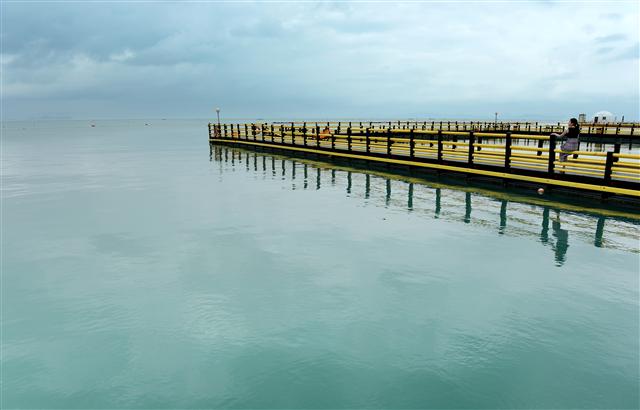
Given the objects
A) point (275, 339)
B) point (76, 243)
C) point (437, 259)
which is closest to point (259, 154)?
point (76, 243)

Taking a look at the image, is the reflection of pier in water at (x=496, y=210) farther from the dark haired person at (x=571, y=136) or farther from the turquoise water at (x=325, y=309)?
the dark haired person at (x=571, y=136)

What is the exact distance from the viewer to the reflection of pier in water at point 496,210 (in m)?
11.7

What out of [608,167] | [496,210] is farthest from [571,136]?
[496,210]

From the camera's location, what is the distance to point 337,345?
621 centimetres

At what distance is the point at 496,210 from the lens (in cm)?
1494

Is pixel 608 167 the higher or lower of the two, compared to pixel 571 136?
lower

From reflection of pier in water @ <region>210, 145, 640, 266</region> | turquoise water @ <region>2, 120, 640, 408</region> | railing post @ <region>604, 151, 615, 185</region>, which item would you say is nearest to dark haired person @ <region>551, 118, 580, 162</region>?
railing post @ <region>604, 151, 615, 185</region>

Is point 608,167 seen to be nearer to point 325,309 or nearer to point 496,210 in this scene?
point 496,210

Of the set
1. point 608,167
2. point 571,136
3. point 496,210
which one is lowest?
point 496,210

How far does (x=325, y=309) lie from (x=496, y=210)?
9.71 m

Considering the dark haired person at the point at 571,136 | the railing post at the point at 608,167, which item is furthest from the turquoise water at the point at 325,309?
the dark haired person at the point at 571,136

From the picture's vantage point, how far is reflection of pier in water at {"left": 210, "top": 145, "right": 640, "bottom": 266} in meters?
11.7

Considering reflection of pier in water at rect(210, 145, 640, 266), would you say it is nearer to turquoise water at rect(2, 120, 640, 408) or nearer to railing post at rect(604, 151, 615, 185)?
turquoise water at rect(2, 120, 640, 408)

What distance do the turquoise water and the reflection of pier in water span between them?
0.40 ft
